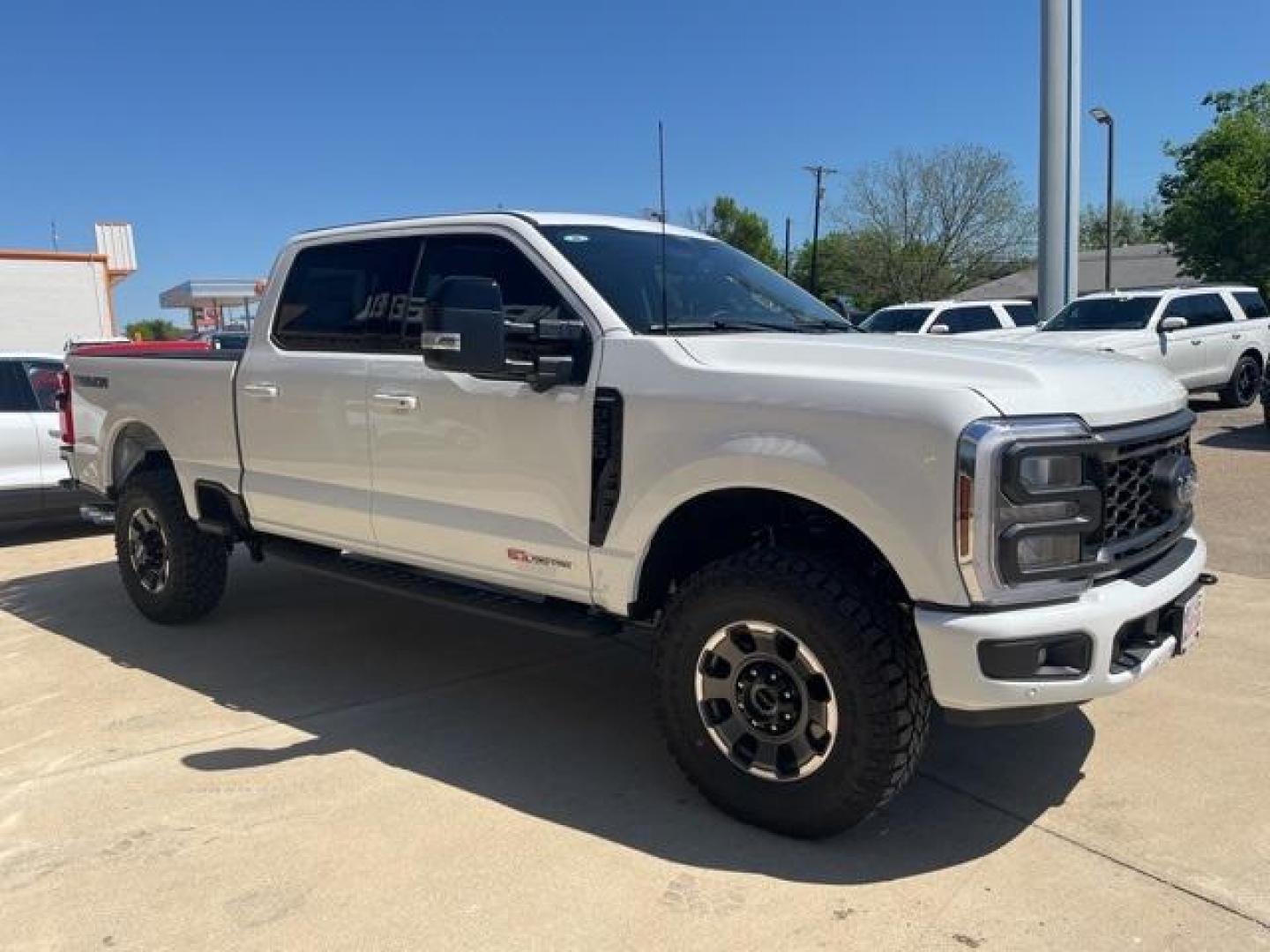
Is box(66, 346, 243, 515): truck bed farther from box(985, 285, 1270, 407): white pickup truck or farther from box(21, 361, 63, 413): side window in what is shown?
box(985, 285, 1270, 407): white pickup truck

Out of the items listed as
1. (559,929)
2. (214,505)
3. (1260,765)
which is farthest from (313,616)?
(1260,765)

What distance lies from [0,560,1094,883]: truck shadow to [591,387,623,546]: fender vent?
0.94 m

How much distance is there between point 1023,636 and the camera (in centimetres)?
281

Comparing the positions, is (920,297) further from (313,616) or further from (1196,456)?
(313,616)

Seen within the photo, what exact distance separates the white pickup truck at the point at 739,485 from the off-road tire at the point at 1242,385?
40.8 ft

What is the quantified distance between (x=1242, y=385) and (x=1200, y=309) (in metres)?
1.28

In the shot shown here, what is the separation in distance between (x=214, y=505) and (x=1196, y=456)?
9.47 m

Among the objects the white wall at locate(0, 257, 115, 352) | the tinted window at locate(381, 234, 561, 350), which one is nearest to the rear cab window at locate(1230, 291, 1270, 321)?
the tinted window at locate(381, 234, 561, 350)

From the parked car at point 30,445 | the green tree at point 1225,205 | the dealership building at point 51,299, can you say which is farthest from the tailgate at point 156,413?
the green tree at point 1225,205

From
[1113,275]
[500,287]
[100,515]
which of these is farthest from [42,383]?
[1113,275]

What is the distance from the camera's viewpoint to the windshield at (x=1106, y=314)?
1415 centimetres

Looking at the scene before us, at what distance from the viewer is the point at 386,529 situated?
443 centimetres

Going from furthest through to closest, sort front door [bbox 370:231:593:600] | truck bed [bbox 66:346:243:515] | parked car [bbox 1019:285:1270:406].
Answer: parked car [bbox 1019:285:1270:406] < truck bed [bbox 66:346:243:515] < front door [bbox 370:231:593:600]

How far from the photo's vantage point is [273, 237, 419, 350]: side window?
4.54m
